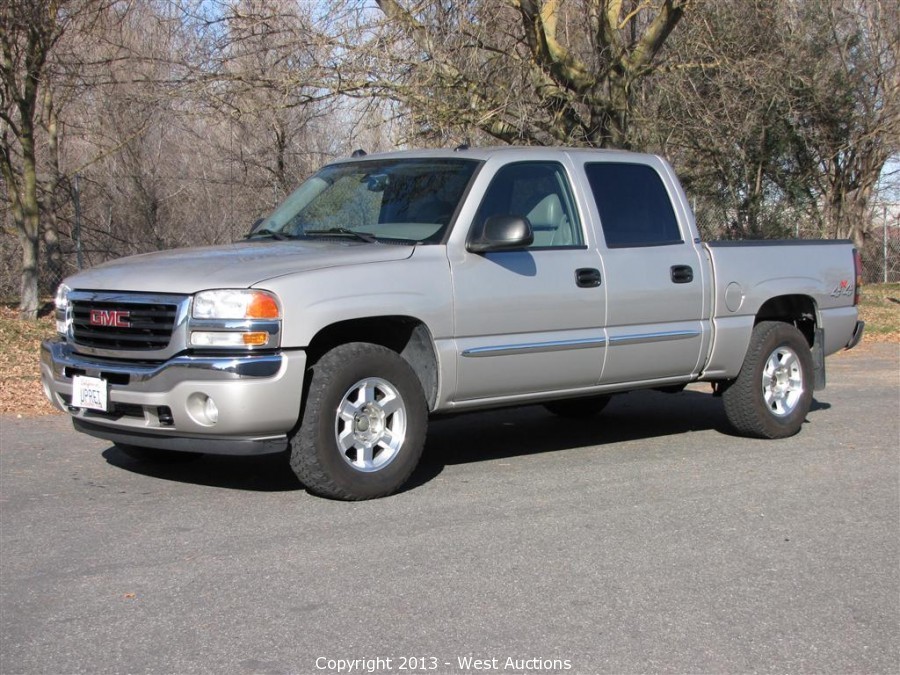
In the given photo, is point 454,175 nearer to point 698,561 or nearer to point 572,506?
point 572,506

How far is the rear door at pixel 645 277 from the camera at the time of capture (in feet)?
23.6

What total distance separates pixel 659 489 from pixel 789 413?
7.08ft

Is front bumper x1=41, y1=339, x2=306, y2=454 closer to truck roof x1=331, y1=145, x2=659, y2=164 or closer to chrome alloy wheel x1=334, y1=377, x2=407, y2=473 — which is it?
chrome alloy wheel x1=334, y1=377, x2=407, y2=473

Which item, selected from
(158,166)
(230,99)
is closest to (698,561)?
(230,99)

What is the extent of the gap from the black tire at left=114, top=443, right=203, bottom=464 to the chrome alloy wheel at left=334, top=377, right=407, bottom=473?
1.43m

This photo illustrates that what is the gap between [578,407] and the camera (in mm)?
9156

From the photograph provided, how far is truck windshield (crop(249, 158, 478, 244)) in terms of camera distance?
21.8ft

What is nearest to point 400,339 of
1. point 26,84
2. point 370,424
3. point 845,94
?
point 370,424

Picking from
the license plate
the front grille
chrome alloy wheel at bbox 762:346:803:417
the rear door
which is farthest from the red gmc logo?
chrome alloy wheel at bbox 762:346:803:417

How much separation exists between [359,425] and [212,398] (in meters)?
0.87

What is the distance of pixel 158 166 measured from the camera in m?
19.7

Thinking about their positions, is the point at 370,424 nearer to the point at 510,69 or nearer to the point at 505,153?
the point at 505,153

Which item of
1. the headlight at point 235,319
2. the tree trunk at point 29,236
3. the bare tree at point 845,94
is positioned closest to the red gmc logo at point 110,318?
the headlight at point 235,319

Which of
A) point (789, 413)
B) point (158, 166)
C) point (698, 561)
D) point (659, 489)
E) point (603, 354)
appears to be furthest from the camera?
point (158, 166)
